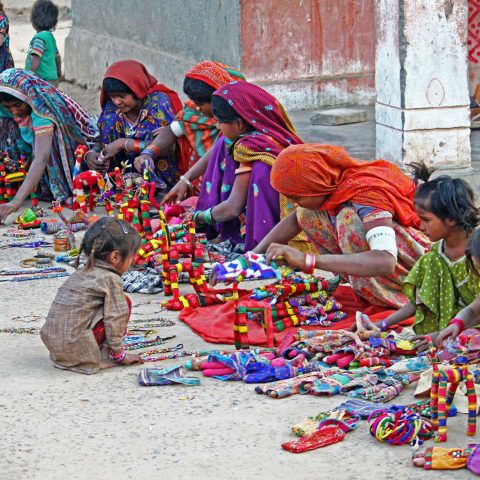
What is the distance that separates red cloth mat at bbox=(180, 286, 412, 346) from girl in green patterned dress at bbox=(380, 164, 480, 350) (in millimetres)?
346

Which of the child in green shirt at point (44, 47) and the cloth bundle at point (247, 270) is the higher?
the child in green shirt at point (44, 47)

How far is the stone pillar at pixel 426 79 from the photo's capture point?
24.8ft

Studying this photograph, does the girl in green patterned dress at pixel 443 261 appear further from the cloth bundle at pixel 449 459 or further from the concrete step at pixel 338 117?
the concrete step at pixel 338 117

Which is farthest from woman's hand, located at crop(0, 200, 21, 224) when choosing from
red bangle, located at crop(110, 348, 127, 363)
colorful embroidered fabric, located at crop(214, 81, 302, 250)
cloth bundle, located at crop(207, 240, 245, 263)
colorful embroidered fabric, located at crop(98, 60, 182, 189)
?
red bangle, located at crop(110, 348, 127, 363)

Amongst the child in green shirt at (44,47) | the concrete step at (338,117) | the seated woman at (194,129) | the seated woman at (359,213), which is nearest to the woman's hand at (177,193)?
the seated woman at (194,129)

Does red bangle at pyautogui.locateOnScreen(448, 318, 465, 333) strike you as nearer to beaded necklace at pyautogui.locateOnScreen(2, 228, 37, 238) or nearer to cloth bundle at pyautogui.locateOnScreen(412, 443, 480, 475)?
cloth bundle at pyautogui.locateOnScreen(412, 443, 480, 475)

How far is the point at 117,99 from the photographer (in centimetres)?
836

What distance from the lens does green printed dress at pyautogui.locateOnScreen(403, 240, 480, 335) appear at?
4918mm

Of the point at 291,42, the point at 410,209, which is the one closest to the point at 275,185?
the point at 410,209

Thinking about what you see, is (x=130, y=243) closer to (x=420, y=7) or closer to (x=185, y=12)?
(x=420, y=7)

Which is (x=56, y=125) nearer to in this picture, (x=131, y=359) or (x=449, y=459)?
(x=131, y=359)

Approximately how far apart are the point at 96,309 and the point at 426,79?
3656mm

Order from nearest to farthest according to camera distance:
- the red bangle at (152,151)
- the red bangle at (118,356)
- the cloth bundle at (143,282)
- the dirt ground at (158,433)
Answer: the dirt ground at (158,433), the red bangle at (118,356), the cloth bundle at (143,282), the red bangle at (152,151)

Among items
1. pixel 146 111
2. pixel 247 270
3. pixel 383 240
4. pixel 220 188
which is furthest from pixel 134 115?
pixel 383 240
